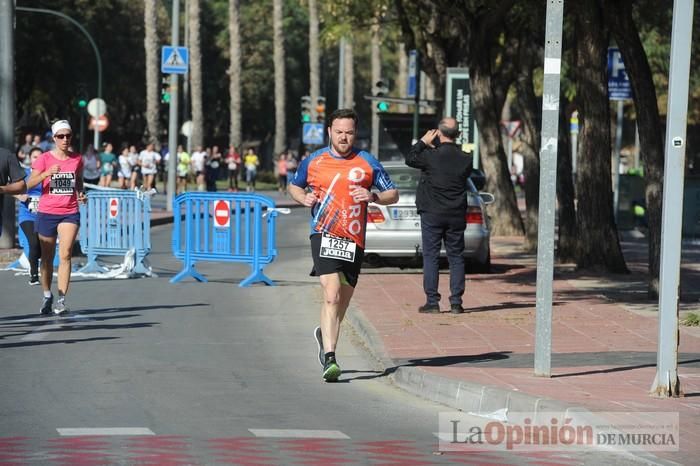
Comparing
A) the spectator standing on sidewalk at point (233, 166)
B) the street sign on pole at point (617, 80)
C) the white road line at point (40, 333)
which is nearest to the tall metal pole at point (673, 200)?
the white road line at point (40, 333)

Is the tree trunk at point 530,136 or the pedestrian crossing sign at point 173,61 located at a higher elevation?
the pedestrian crossing sign at point 173,61

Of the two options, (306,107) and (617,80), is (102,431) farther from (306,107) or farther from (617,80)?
(306,107)

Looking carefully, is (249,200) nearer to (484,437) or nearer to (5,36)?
(5,36)

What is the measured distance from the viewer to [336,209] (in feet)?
34.9

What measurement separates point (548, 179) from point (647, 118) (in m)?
6.44

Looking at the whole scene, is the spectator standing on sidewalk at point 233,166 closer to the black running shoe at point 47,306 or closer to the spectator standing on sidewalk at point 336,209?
the black running shoe at point 47,306

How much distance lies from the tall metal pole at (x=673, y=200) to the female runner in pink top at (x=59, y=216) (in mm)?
6864

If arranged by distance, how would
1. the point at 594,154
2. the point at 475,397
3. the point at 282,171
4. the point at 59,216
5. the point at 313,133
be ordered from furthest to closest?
the point at 282,171, the point at 313,133, the point at 594,154, the point at 59,216, the point at 475,397

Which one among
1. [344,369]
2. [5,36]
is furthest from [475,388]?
[5,36]

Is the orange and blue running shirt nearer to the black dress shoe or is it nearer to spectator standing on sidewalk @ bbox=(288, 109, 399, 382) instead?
spectator standing on sidewalk @ bbox=(288, 109, 399, 382)

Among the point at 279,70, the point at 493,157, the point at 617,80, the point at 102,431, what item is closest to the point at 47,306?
the point at 102,431

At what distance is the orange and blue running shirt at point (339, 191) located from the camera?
10.6 metres

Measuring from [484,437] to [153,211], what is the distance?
99.2 ft

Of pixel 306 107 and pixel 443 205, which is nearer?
pixel 443 205
